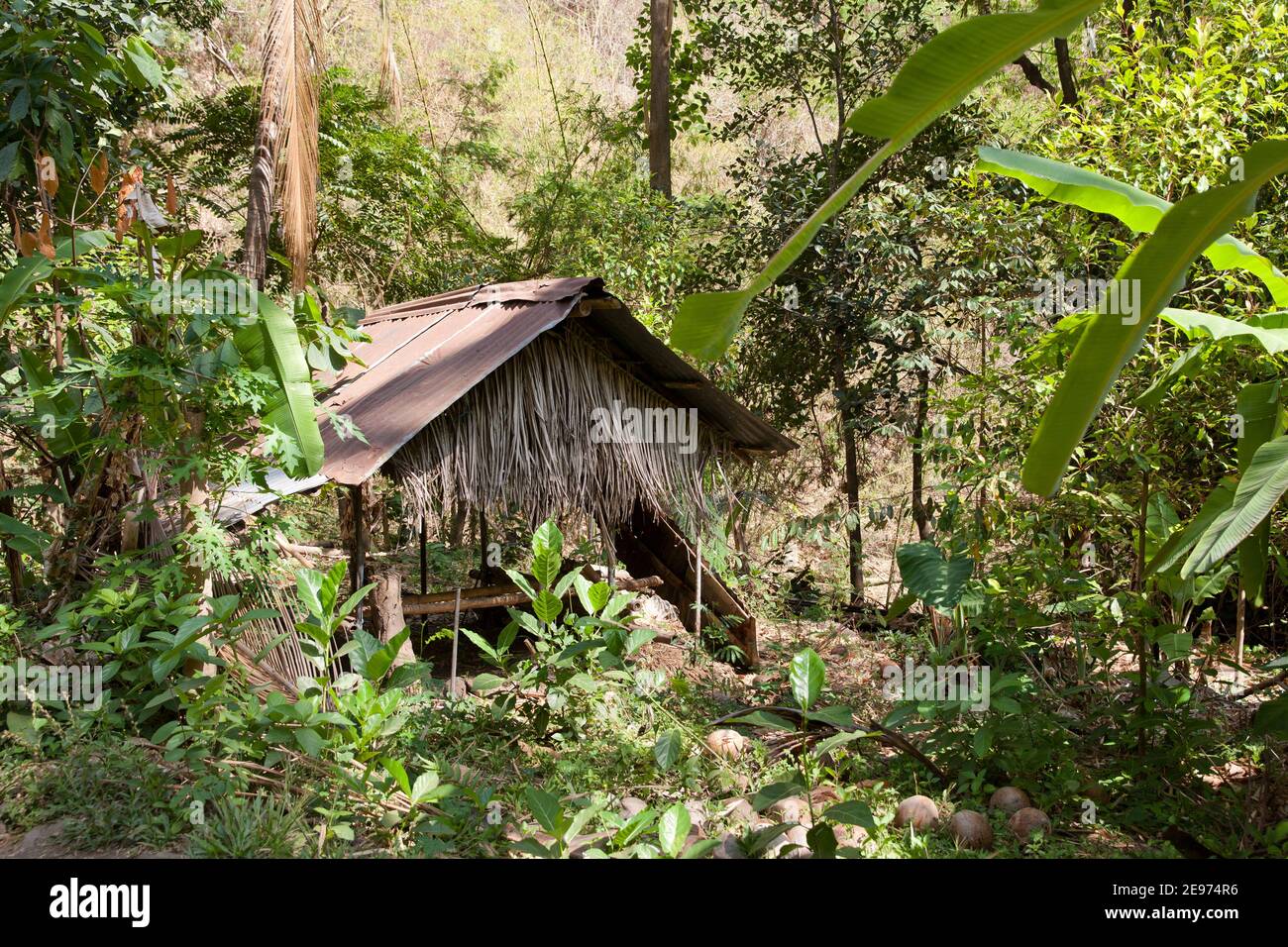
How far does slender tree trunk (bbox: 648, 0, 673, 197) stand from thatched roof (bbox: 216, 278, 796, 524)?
526 cm

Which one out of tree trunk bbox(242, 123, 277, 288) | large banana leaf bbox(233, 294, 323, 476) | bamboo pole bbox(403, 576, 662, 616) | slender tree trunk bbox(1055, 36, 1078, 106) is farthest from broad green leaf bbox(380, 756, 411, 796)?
slender tree trunk bbox(1055, 36, 1078, 106)

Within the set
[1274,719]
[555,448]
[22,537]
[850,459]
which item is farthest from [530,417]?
[850,459]

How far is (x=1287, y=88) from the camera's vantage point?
617cm

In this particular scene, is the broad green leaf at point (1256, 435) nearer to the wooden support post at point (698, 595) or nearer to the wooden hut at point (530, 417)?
the wooden hut at point (530, 417)

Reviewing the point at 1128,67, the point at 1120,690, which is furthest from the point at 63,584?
the point at 1128,67

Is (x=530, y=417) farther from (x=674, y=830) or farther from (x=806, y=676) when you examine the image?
(x=674, y=830)

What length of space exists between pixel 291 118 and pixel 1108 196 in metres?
6.04

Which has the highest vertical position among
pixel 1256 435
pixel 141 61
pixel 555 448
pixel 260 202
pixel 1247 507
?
pixel 260 202

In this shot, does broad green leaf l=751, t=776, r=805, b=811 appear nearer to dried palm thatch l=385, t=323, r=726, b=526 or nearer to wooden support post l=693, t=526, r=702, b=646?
dried palm thatch l=385, t=323, r=726, b=526

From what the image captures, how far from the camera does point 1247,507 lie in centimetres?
277

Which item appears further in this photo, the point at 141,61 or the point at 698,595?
the point at 698,595

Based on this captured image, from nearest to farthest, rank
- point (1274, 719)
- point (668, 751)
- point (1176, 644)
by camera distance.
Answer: point (1274, 719) < point (668, 751) < point (1176, 644)

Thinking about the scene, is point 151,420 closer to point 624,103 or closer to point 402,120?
point 402,120

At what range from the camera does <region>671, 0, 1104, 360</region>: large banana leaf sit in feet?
6.65
